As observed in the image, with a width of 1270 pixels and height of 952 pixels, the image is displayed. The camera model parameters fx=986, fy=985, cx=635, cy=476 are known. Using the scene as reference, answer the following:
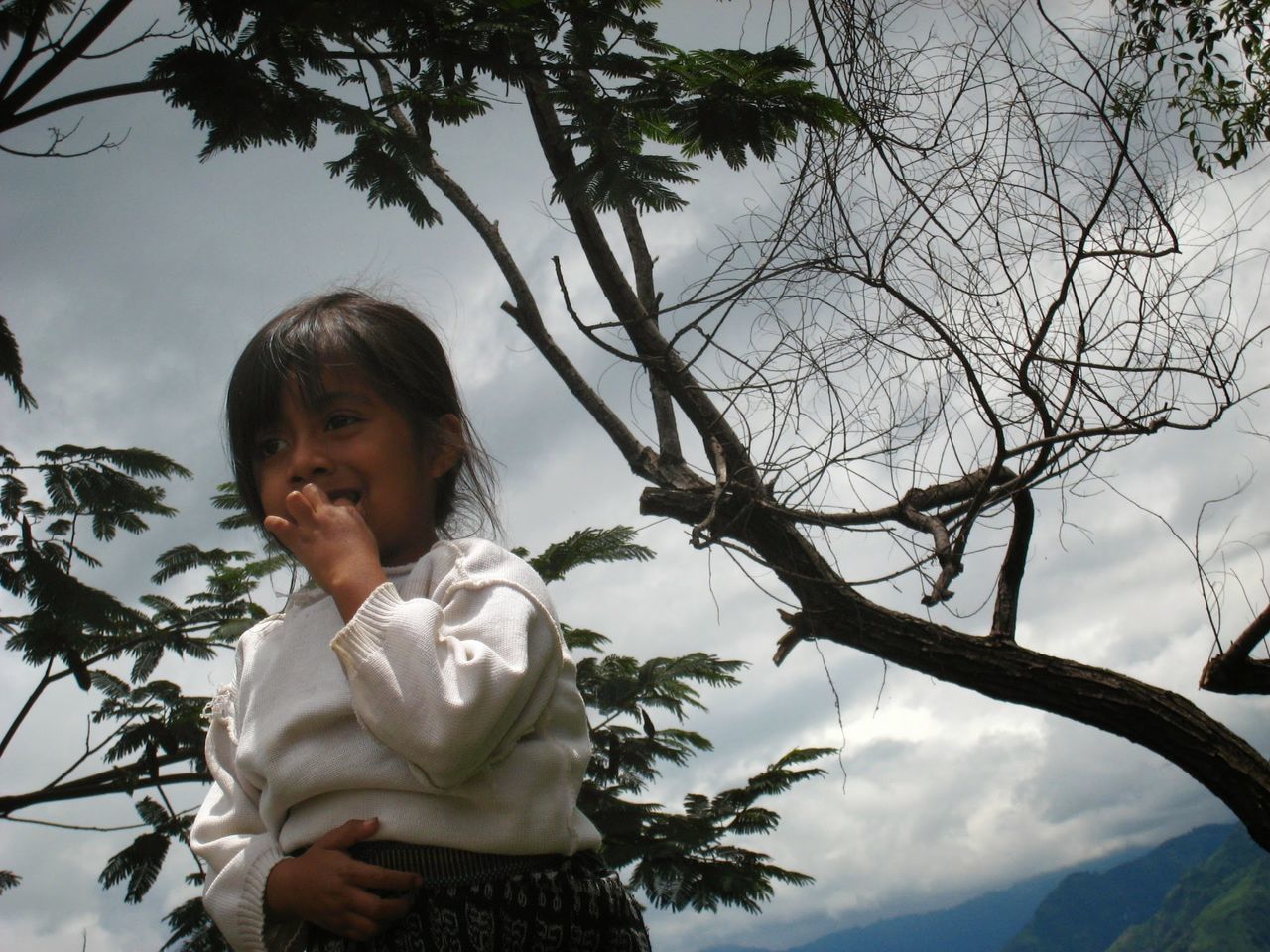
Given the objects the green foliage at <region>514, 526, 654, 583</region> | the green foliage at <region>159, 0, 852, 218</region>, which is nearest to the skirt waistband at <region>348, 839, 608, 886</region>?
the green foliage at <region>159, 0, 852, 218</region>

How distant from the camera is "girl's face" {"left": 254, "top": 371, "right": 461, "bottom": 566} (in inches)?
50.8

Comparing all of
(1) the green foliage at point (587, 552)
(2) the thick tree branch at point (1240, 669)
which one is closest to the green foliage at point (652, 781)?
(1) the green foliage at point (587, 552)

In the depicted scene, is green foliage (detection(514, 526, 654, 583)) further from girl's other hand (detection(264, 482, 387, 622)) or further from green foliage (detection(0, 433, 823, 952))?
girl's other hand (detection(264, 482, 387, 622))

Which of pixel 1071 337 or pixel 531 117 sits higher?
pixel 531 117

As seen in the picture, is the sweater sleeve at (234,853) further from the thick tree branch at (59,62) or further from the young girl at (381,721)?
the thick tree branch at (59,62)

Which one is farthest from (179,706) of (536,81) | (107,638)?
(536,81)

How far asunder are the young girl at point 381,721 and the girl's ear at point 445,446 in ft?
0.09

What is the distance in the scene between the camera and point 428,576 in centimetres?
128

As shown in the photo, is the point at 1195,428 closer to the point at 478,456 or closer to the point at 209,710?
the point at 478,456

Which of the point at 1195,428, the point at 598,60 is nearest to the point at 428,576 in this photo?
the point at 598,60

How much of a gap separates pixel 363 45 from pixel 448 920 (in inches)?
77.2

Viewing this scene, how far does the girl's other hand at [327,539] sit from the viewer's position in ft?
3.77

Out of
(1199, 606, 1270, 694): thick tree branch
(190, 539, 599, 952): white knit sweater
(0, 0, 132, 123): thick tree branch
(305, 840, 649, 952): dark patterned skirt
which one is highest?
(0, 0, 132, 123): thick tree branch

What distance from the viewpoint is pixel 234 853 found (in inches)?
48.7
